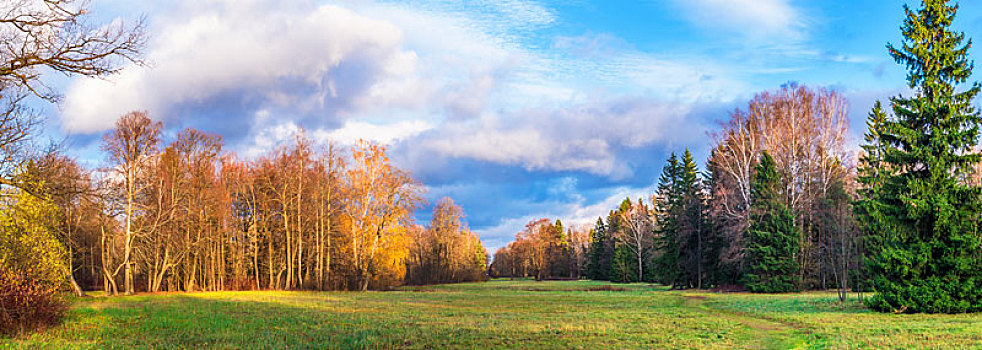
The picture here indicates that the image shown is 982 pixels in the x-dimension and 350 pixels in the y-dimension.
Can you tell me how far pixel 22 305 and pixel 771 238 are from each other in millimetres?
40135

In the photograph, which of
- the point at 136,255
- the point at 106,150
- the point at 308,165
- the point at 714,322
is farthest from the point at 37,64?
the point at 308,165

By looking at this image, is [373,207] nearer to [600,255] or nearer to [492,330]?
[492,330]

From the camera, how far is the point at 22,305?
13.9 meters

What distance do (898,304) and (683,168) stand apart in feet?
113

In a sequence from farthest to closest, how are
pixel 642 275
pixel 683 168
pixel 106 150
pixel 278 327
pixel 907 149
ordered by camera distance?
pixel 642 275 → pixel 683 168 → pixel 106 150 → pixel 907 149 → pixel 278 327

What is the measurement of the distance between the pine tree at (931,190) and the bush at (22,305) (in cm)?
2721

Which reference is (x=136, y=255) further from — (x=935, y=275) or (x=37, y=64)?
(x=935, y=275)

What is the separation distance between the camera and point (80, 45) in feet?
39.7

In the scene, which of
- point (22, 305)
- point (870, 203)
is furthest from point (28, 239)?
point (870, 203)

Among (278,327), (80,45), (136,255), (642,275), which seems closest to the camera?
(80,45)

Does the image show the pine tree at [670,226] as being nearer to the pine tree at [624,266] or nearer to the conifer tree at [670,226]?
the conifer tree at [670,226]

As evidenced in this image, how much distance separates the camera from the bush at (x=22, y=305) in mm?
13578

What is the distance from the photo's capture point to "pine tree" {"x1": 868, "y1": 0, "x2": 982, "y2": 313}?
67.6 ft

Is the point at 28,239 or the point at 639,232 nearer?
the point at 28,239
